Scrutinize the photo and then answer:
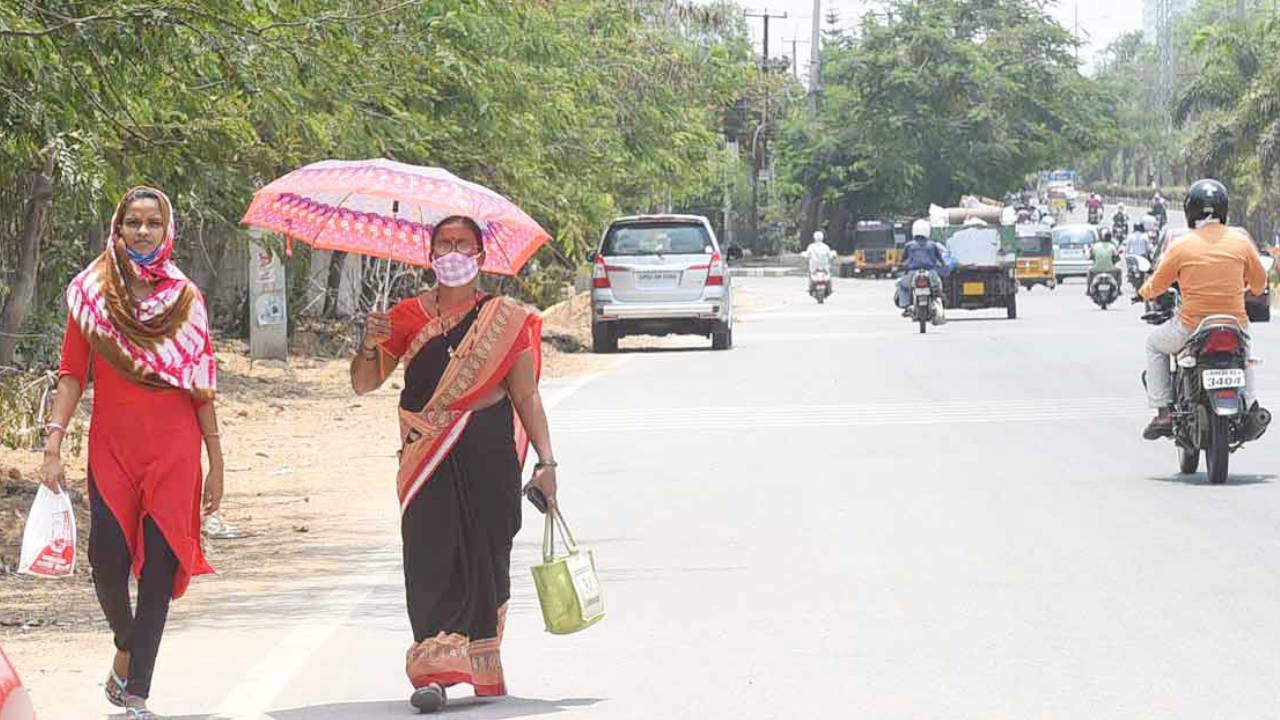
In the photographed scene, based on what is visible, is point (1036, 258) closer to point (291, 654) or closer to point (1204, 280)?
point (1204, 280)

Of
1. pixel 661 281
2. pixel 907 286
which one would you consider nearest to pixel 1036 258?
pixel 907 286

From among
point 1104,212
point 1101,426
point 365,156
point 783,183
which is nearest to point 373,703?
point 1101,426

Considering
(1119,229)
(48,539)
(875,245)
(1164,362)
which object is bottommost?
(875,245)

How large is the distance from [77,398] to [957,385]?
52.1 ft

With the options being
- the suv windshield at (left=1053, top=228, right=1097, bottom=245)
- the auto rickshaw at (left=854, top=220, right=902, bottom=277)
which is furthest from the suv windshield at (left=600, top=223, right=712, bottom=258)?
the auto rickshaw at (left=854, top=220, right=902, bottom=277)

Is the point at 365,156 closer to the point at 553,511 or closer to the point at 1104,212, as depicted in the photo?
the point at 553,511

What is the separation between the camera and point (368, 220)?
897 cm

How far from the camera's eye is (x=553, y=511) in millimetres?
7742

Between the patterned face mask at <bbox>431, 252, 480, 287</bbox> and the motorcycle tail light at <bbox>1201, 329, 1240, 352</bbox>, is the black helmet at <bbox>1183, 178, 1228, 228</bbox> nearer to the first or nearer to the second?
the motorcycle tail light at <bbox>1201, 329, 1240, 352</bbox>

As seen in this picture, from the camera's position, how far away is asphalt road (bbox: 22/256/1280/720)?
7527 millimetres

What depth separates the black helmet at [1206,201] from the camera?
13.8m

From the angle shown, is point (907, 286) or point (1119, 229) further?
point (1119, 229)

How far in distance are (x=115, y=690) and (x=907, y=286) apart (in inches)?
1156

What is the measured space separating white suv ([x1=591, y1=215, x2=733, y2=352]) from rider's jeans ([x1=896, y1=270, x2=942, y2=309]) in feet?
16.2
